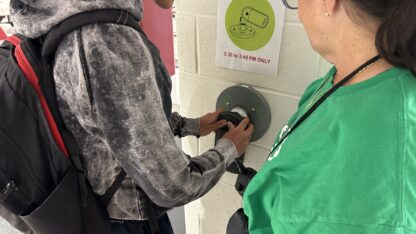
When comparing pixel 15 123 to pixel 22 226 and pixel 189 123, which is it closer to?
pixel 22 226

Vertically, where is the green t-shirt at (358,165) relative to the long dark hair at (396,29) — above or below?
below

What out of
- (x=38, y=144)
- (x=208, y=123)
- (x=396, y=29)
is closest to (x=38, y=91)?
(x=38, y=144)

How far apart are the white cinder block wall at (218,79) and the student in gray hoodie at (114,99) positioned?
360 mm

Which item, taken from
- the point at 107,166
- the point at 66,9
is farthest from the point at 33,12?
the point at 107,166

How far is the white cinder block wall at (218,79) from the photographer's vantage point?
91 centimetres

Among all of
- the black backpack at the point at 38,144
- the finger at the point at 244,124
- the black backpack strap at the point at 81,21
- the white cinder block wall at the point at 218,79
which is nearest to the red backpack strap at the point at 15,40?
the black backpack at the point at 38,144

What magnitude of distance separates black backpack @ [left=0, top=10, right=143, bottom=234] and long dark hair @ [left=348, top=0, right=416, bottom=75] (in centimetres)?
43

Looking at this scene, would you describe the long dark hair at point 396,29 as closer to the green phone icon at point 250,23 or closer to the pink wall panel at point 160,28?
the green phone icon at point 250,23

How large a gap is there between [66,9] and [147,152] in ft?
1.02

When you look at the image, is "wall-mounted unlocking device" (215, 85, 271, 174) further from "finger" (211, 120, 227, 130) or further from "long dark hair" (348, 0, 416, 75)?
"long dark hair" (348, 0, 416, 75)

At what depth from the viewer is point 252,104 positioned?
104 centimetres

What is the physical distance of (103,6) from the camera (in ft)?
2.04

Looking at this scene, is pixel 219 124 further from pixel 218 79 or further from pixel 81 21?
pixel 81 21

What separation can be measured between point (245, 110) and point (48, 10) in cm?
63
